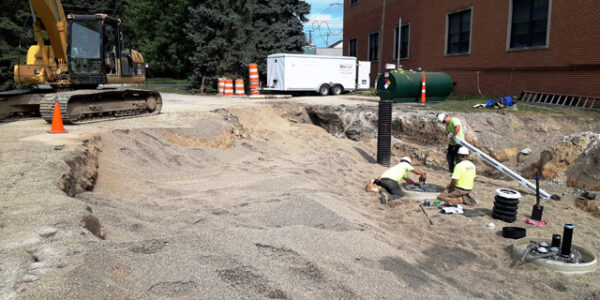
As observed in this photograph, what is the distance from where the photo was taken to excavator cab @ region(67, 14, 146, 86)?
11758 millimetres

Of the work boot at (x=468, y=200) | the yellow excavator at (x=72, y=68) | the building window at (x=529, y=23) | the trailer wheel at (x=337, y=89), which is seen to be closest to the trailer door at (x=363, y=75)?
the trailer wheel at (x=337, y=89)

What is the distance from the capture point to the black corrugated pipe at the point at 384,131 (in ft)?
39.1

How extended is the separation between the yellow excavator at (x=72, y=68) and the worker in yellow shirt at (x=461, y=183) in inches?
383

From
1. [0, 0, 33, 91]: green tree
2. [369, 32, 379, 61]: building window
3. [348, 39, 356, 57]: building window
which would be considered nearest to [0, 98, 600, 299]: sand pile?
[369, 32, 379, 61]: building window

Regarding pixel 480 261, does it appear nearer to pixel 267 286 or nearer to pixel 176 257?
pixel 267 286

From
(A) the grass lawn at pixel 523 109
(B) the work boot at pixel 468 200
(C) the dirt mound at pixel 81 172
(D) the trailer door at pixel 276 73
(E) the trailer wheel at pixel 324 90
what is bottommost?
(B) the work boot at pixel 468 200

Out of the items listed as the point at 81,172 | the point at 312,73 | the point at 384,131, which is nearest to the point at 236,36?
the point at 312,73

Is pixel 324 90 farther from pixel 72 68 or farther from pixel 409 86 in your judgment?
pixel 72 68

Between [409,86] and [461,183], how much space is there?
9.46 meters

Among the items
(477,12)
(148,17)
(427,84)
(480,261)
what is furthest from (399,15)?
(148,17)

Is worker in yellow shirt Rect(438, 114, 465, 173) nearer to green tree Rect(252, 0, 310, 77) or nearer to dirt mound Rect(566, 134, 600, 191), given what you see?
dirt mound Rect(566, 134, 600, 191)

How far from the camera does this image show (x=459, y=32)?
2212cm

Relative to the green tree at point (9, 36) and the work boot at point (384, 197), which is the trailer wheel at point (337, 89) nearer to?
the work boot at point (384, 197)

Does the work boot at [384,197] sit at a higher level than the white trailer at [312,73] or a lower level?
lower
